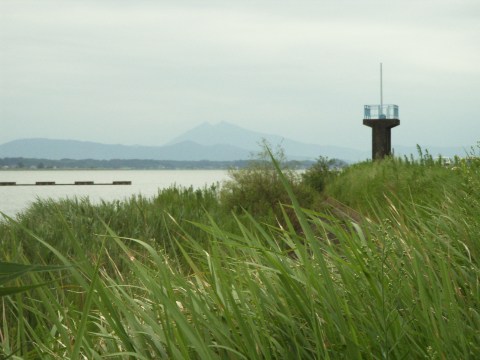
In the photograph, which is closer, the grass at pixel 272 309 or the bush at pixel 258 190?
the grass at pixel 272 309

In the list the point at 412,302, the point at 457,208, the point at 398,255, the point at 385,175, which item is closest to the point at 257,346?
the point at 412,302

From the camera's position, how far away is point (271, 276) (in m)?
3.15

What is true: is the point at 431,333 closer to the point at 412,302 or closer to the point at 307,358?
the point at 412,302

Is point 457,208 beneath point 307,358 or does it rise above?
above

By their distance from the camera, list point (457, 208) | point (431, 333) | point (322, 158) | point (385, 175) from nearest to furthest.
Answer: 1. point (431, 333)
2. point (457, 208)
3. point (385, 175)
4. point (322, 158)

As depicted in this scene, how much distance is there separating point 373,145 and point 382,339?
89.8ft

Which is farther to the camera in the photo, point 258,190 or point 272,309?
point 258,190

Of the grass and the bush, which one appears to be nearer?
the grass

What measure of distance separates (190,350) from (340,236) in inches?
38.6

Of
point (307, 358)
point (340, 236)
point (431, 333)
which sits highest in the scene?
point (340, 236)

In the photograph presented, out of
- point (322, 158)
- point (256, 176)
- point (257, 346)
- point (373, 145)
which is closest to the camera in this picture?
point (257, 346)

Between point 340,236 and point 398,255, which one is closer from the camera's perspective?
point 340,236

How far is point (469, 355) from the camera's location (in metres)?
2.38

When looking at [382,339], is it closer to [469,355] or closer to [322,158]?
[469,355]
